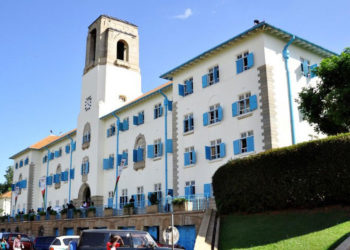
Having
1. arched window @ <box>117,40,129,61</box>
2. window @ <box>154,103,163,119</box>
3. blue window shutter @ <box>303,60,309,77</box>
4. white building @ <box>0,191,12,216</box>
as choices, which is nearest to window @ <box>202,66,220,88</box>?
blue window shutter @ <box>303,60,309,77</box>

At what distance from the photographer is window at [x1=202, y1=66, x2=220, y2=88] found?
29.7 metres

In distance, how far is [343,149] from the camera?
55.5 ft

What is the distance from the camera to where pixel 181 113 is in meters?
31.9

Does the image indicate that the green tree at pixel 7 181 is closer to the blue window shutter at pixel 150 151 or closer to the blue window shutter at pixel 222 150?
the blue window shutter at pixel 150 151

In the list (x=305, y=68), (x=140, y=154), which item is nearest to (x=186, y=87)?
(x=140, y=154)

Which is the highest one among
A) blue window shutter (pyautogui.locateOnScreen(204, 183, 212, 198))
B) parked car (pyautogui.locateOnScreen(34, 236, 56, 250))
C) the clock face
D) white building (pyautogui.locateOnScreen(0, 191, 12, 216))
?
the clock face

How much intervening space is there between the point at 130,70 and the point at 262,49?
22932mm

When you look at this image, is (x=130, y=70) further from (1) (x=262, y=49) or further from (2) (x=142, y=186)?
(1) (x=262, y=49)

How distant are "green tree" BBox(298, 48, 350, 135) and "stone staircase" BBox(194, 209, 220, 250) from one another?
809 cm

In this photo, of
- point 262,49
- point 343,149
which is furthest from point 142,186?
point 343,149

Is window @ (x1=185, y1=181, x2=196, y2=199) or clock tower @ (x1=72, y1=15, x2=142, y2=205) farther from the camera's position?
clock tower @ (x1=72, y1=15, x2=142, y2=205)

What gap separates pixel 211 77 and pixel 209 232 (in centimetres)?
1356

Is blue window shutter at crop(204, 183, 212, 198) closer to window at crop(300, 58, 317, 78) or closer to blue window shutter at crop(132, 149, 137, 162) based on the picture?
window at crop(300, 58, 317, 78)

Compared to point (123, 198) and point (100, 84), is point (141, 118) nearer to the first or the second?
point (123, 198)
